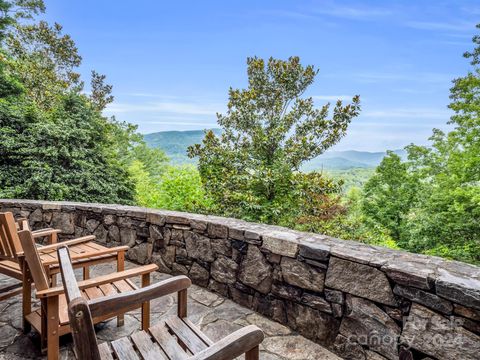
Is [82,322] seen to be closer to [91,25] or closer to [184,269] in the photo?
[184,269]

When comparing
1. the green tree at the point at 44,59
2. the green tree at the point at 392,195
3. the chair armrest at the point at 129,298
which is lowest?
the green tree at the point at 392,195

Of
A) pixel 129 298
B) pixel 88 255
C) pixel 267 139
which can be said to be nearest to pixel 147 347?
pixel 129 298

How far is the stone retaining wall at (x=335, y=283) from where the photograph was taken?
142 centimetres

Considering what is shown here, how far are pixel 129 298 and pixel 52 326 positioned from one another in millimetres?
711

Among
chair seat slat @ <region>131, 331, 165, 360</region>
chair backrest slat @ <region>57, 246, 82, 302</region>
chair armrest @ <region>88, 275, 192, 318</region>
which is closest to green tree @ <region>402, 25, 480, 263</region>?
chair armrest @ <region>88, 275, 192, 318</region>

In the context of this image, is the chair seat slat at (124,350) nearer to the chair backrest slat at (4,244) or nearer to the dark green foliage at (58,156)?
the chair backrest slat at (4,244)

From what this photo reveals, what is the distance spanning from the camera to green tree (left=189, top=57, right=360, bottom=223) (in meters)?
6.23

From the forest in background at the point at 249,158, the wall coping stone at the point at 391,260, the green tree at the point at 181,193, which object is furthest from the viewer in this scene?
the green tree at the point at 181,193

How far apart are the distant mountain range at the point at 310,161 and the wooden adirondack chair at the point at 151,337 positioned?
6.09m

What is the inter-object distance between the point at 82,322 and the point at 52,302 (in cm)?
92

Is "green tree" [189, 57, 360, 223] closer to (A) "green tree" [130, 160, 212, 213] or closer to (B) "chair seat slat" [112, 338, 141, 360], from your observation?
(A) "green tree" [130, 160, 212, 213]

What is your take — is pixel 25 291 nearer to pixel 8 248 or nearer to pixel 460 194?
pixel 8 248

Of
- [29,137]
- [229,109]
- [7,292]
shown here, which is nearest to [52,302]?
[7,292]

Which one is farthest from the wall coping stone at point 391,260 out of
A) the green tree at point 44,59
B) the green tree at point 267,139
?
the green tree at point 44,59
